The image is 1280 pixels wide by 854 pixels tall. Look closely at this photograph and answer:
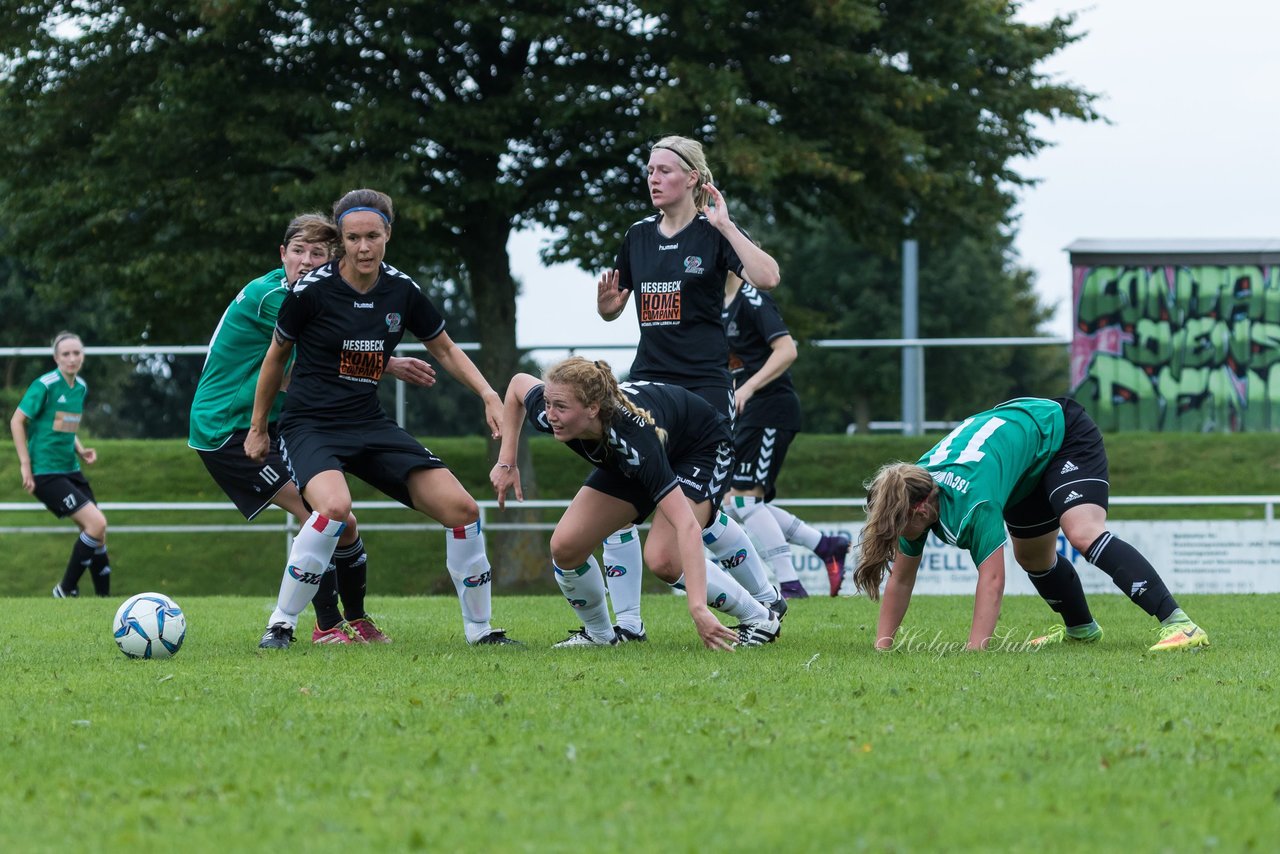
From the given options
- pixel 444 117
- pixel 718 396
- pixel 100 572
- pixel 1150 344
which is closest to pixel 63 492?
pixel 100 572

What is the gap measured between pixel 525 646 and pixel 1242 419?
1581cm

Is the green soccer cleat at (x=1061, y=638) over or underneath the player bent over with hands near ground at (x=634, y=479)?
underneath

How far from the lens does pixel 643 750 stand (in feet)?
14.6

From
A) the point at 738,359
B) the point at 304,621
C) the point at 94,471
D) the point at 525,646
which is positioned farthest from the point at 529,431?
the point at 525,646

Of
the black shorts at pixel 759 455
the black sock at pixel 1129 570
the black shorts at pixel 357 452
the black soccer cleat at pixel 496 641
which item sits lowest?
the black soccer cleat at pixel 496 641

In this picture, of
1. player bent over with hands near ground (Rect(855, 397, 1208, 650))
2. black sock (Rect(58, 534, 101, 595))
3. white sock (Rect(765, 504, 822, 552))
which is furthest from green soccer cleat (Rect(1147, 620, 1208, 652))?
black sock (Rect(58, 534, 101, 595))

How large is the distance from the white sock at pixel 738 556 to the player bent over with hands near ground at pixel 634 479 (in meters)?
0.05

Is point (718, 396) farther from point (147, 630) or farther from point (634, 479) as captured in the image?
point (147, 630)

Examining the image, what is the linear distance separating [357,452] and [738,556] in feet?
6.70

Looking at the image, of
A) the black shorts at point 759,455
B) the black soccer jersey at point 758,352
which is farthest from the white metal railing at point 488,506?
the black soccer jersey at point 758,352

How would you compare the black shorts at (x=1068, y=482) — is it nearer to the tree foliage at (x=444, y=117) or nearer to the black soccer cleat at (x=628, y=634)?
the black soccer cleat at (x=628, y=634)

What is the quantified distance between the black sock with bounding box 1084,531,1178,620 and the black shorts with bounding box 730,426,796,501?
14.8 ft

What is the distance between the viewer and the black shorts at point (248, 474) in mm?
8367

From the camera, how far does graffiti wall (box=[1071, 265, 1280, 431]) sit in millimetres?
20500
